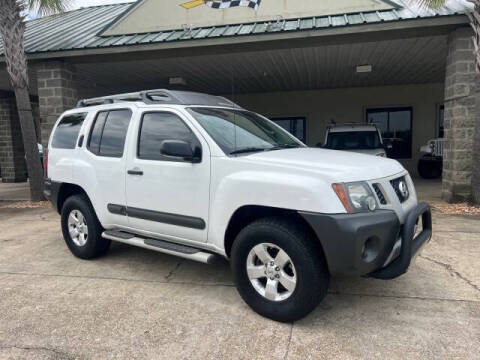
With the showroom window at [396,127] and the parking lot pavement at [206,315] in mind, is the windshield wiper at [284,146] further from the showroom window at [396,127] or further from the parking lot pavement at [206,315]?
the showroom window at [396,127]

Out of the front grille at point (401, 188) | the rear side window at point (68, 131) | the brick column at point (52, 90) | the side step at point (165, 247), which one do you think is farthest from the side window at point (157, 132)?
the brick column at point (52, 90)

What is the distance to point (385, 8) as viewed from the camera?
7352mm

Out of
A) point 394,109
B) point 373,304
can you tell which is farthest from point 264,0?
point 394,109

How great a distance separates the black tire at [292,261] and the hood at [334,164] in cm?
47

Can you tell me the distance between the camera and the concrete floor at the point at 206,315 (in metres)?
2.66

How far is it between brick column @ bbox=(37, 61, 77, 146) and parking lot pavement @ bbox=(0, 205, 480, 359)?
5619 mm

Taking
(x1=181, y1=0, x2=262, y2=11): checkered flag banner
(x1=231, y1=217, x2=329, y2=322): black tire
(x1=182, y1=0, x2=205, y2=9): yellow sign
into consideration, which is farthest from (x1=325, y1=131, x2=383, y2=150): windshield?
(x1=231, y1=217, x2=329, y2=322): black tire

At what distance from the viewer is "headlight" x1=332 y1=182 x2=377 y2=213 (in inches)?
106

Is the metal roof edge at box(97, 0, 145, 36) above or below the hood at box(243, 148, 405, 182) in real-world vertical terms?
above

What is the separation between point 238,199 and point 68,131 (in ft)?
9.90

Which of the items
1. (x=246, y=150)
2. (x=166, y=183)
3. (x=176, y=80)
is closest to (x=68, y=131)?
(x=166, y=183)

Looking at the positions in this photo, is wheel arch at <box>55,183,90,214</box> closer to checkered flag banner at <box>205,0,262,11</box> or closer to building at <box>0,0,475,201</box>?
building at <box>0,0,475,201</box>

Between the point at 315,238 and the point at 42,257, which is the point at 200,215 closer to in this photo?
the point at 315,238

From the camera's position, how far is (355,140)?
9594mm
